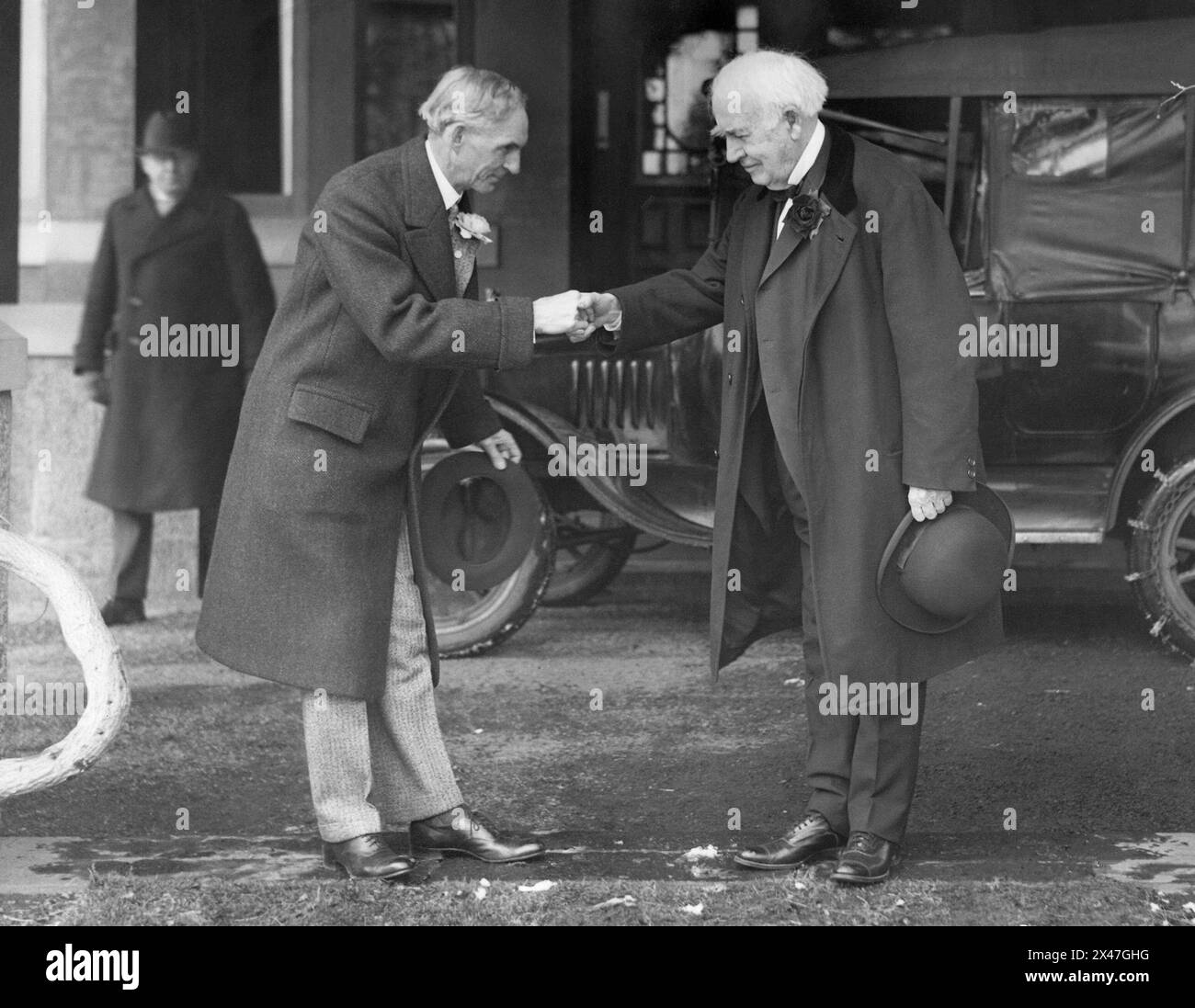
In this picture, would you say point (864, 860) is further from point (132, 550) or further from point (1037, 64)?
point (132, 550)

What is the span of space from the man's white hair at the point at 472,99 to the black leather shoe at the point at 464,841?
157 cm

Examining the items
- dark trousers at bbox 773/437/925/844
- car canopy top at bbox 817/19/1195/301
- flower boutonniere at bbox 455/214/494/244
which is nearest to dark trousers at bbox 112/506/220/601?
car canopy top at bbox 817/19/1195/301

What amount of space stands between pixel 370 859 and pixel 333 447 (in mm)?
916

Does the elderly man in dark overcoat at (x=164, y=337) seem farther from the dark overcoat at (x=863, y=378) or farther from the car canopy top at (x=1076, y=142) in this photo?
the dark overcoat at (x=863, y=378)

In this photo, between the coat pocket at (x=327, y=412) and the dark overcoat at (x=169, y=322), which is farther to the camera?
the dark overcoat at (x=169, y=322)

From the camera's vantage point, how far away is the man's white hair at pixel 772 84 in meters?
3.99

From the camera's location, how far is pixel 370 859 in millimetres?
4098

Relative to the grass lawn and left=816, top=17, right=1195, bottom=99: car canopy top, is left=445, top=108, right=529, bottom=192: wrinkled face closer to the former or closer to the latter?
the grass lawn

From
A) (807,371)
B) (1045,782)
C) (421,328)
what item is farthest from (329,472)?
(1045,782)

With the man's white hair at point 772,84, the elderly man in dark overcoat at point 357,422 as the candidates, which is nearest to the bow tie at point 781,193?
the man's white hair at point 772,84

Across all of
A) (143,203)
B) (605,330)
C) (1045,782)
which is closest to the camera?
(605,330)
